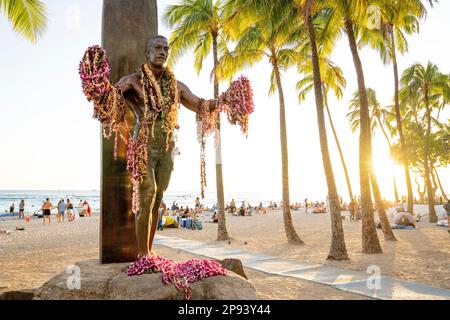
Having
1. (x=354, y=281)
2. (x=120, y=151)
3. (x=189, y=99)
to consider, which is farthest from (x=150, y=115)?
(x=354, y=281)

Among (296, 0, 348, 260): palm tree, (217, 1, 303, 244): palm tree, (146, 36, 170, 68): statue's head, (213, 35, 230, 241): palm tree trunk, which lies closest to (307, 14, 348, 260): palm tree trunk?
(296, 0, 348, 260): palm tree

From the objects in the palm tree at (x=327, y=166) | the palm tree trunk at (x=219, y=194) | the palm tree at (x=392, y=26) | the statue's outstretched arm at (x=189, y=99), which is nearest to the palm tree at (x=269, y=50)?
the palm tree trunk at (x=219, y=194)

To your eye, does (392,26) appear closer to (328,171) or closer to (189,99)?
(328,171)

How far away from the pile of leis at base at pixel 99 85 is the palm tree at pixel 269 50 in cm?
1024

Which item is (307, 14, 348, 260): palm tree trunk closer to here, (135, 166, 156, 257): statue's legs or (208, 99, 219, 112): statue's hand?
(208, 99, 219, 112): statue's hand

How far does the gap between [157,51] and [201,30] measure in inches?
526

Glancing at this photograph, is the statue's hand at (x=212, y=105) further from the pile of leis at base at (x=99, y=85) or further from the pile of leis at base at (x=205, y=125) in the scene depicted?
the pile of leis at base at (x=99, y=85)

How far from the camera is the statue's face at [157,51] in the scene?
11.8 feet

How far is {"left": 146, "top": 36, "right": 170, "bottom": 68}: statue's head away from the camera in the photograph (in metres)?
3.59
